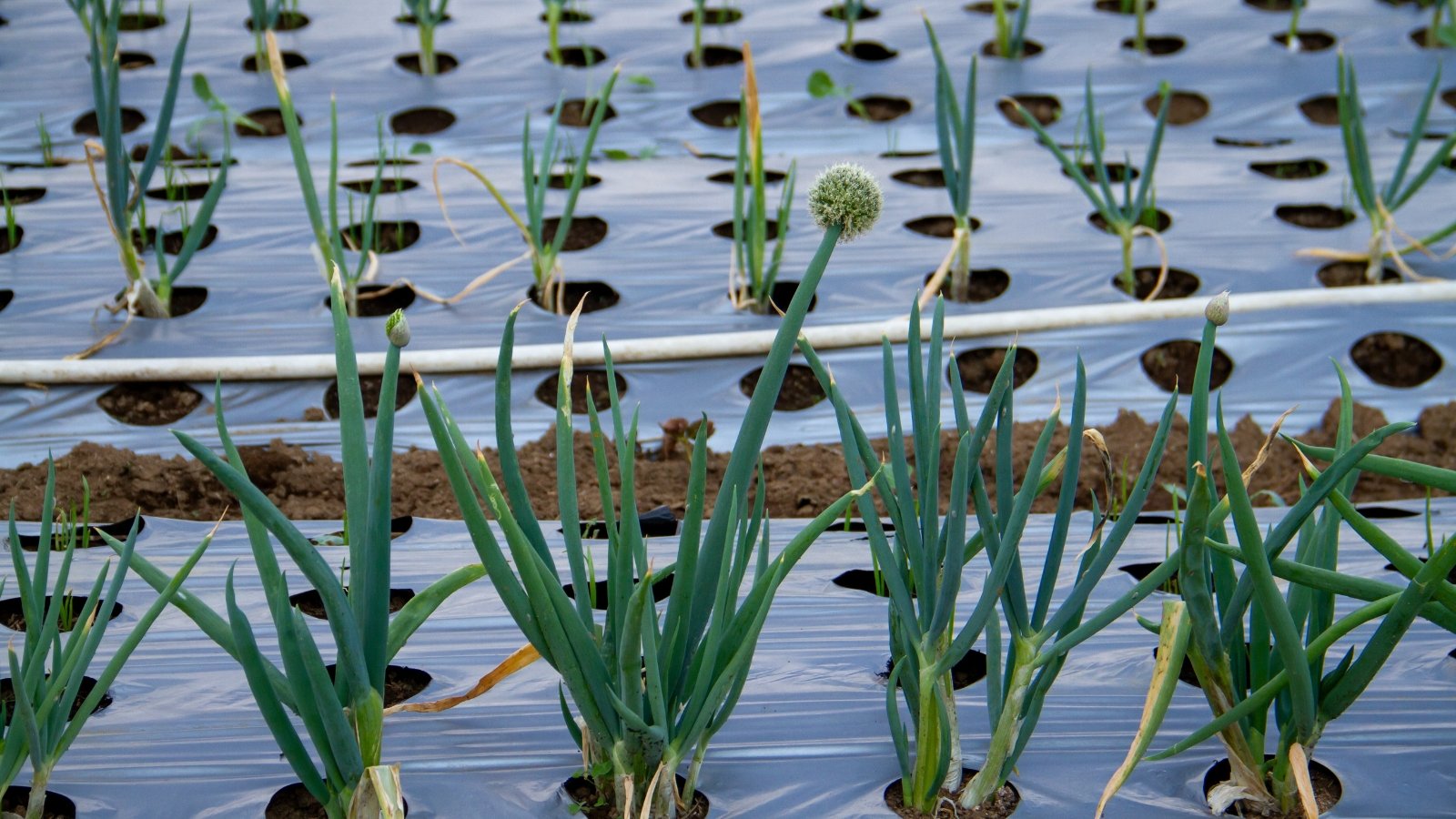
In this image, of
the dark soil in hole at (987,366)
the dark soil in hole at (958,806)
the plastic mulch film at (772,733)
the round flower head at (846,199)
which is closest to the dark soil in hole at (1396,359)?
the dark soil in hole at (987,366)

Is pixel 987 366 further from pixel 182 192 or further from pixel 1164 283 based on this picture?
pixel 182 192

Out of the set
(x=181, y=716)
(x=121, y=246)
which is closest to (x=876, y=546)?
(x=181, y=716)

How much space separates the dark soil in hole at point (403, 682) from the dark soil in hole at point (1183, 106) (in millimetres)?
2356

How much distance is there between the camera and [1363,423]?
199 centimetres

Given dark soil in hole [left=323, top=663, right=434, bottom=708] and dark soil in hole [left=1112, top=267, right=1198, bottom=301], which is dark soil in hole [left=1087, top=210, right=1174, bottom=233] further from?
dark soil in hole [left=323, top=663, right=434, bottom=708]

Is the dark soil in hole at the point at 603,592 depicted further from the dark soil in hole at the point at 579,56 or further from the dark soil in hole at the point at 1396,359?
the dark soil in hole at the point at 579,56

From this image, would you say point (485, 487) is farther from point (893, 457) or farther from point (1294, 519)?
point (1294, 519)

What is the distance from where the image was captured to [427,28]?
9.62 feet

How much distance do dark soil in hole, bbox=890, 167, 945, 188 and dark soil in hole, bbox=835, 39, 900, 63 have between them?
0.53m

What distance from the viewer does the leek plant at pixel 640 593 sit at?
3.06ft

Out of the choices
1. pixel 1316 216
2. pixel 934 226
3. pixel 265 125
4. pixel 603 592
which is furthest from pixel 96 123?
pixel 1316 216

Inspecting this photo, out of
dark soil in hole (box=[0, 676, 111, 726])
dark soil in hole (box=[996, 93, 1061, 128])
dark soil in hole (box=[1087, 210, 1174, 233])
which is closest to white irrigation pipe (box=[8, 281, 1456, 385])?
dark soil in hole (box=[1087, 210, 1174, 233])

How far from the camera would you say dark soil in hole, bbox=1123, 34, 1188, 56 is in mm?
3209

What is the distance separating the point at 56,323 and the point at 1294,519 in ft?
6.83
